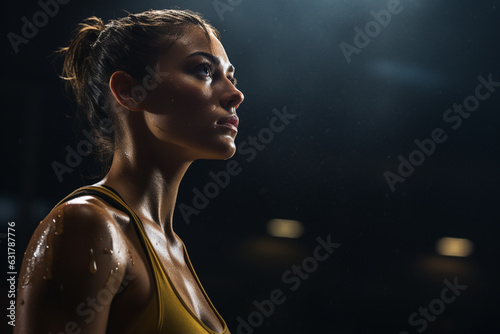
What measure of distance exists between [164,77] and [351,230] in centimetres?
88

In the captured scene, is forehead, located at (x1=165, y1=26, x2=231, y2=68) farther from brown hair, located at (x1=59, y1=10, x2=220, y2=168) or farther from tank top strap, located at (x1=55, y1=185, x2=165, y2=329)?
tank top strap, located at (x1=55, y1=185, x2=165, y2=329)

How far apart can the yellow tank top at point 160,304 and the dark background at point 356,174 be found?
0.70 m

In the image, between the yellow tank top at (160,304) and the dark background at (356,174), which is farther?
the dark background at (356,174)

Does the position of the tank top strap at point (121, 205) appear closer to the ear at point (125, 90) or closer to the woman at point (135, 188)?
the woman at point (135, 188)

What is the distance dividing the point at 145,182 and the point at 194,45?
19 cm

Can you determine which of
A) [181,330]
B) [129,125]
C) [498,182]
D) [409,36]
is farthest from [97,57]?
[498,182]

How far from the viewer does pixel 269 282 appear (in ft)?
4.41

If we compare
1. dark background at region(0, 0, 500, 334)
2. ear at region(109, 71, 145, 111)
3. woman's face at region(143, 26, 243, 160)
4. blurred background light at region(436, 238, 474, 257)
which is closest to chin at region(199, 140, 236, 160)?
woman's face at region(143, 26, 243, 160)

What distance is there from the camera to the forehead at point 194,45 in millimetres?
675

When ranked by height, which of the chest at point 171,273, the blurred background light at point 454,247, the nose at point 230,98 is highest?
the nose at point 230,98

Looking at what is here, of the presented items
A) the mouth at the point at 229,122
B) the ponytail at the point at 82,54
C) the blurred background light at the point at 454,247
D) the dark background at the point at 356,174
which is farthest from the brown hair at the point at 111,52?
the blurred background light at the point at 454,247

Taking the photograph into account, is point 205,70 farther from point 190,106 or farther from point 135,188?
point 135,188

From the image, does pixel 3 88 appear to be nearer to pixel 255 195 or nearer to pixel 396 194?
pixel 255 195

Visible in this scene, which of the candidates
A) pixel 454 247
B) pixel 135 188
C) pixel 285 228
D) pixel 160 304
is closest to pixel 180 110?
pixel 135 188
